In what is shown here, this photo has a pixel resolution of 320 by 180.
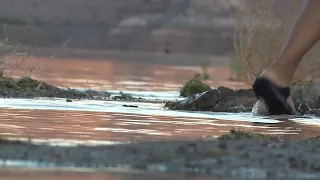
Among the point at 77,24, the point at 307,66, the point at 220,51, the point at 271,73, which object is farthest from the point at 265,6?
the point at 77,24

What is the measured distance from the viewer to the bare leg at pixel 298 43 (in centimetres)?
613

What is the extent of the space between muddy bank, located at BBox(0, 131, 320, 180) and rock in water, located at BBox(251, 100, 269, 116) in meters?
2.10

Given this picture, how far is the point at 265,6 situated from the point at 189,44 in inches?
1288

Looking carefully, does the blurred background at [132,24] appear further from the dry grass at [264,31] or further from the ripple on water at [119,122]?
the ripple on water at [119,122]

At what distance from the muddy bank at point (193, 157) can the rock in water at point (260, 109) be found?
2104 mm

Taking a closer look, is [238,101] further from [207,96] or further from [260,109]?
[260,109]

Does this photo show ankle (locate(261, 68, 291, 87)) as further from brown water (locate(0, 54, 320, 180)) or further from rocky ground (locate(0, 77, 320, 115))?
rocky ground (locate(0, 77, 320, 115))

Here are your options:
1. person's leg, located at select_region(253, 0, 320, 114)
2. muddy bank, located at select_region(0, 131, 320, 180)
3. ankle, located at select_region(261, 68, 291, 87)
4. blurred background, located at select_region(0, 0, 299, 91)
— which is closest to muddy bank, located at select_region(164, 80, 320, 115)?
person's leg, located at select_region(253, 0, 320, 114)

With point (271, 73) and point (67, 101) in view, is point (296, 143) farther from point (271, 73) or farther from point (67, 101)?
point (67, 101)

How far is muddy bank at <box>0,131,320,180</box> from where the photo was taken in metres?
4.19

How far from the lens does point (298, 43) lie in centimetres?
627

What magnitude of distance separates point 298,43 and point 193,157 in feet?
6.60

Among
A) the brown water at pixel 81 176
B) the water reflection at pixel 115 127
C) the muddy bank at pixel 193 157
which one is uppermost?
the water reflection at pixel 115 127

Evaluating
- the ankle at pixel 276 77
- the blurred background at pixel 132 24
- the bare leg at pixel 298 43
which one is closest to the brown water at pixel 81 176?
the bare leg at pixel 298 43
